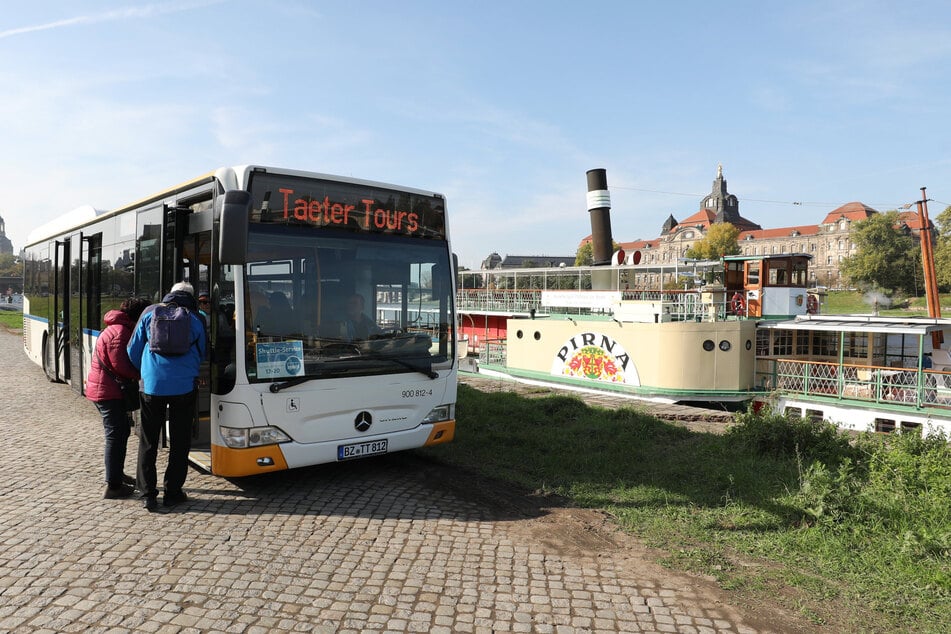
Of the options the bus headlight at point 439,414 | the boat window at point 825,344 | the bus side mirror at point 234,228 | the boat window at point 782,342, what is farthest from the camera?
the boat window at point 825,344

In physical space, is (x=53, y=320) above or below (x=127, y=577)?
above

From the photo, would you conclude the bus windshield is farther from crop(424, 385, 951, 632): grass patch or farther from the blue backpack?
crop(424, 385, 951, 632): grass patch

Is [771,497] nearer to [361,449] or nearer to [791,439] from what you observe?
[791,439]

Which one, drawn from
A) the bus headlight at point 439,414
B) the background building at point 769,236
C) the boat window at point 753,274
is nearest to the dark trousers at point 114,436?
the bus headlight at point 439,414

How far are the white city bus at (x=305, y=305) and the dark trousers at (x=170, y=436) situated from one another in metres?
0.24

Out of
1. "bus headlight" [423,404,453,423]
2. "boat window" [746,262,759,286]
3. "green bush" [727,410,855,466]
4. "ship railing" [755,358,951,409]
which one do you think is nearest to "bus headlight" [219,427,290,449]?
"bus headlight" [423,404,453,423]

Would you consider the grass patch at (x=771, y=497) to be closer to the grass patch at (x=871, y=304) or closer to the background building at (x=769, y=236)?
the grass patch at (x=871, y=304)

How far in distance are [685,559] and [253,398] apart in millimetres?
3971

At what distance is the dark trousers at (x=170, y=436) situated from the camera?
19.3 ft

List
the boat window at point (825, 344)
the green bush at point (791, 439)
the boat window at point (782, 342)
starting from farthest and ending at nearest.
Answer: the boat window at point (825, 344), the boat window at point (782, 342), the green bush at point (791, 439)

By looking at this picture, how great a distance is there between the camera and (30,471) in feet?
23.3

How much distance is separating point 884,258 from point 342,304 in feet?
238

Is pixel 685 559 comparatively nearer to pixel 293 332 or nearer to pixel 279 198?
pixel 293 332

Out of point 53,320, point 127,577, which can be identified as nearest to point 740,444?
point 127,577
